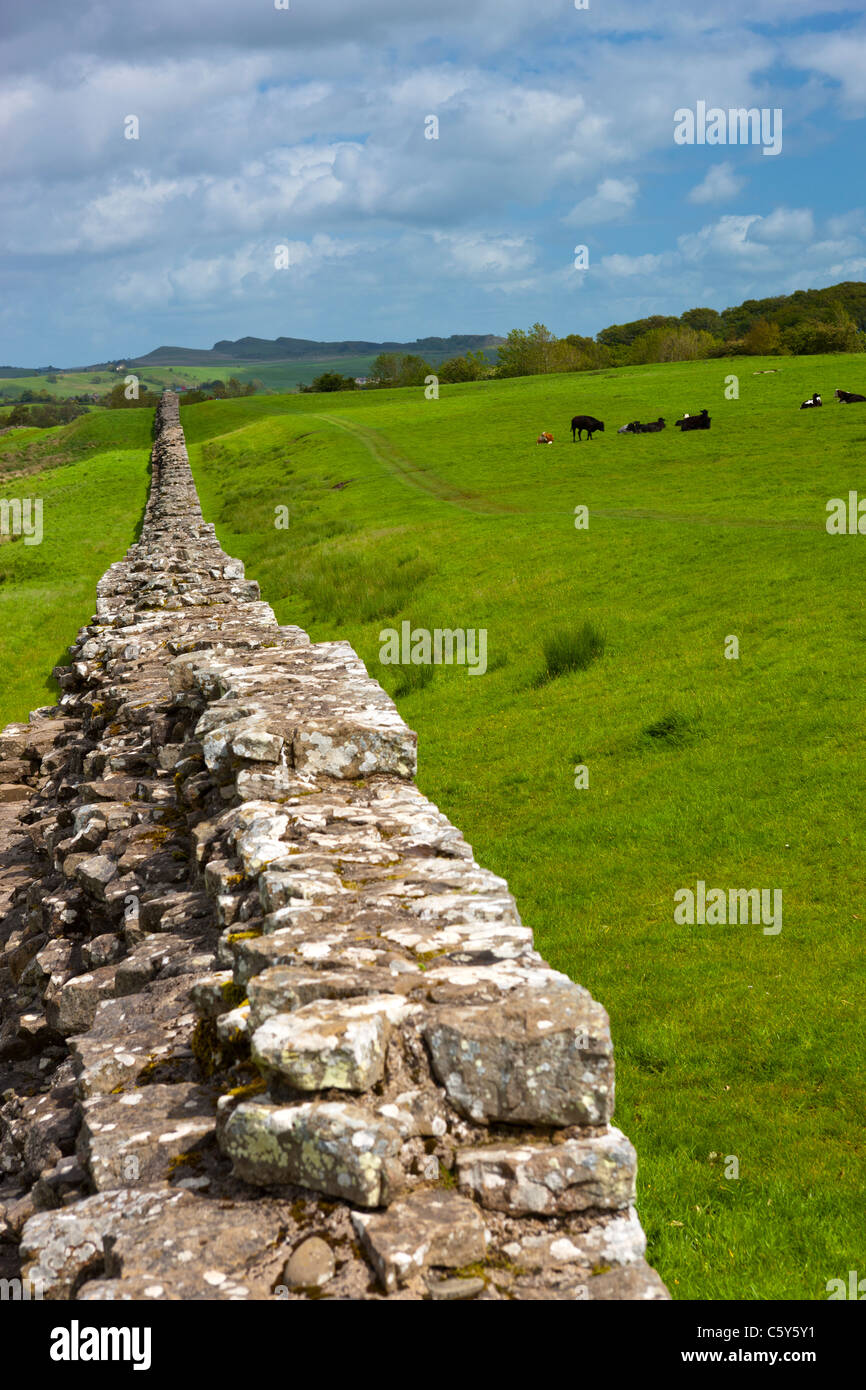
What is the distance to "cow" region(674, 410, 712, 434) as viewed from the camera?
4644 centimetres

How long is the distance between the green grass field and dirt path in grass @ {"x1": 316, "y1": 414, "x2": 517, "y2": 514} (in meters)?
0.57

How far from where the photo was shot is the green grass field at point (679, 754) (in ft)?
25.4

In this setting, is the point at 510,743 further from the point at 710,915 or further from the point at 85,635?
the point at 85,635

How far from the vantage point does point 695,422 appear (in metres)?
46.8

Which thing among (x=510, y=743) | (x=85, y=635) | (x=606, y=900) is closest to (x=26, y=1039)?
(x=606, y=900)

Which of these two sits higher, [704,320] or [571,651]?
[704,320]

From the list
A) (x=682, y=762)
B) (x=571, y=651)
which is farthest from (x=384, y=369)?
(x=682, y=762)

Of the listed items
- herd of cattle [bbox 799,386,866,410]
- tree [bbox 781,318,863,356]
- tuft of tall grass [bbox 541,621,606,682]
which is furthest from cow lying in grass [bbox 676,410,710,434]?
tree [bbox 781,318,863,356]
